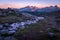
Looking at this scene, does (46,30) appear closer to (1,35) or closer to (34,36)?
(34,36)

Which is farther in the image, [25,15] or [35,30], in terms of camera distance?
[25,15]

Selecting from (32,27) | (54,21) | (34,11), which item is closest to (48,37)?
(32,27)

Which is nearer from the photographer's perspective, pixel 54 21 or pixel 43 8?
pixel 54 21

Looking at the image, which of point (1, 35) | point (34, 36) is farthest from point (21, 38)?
point (1, 35)

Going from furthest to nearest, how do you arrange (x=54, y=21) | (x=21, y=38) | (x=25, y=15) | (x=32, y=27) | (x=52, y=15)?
(x=25, y=15), (x=52, y=15), (x=54, y=21), (x=32, y=27), (x=21, y=38)

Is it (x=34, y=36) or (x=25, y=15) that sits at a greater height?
(x=25, y=15)

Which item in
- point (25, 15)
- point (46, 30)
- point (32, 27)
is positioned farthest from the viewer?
point (25, 15)

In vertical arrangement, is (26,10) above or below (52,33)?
above

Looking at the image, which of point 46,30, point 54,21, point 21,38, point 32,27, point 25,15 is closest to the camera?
point 21,38

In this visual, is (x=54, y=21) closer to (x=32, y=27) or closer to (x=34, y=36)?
(x=32, y=27)
